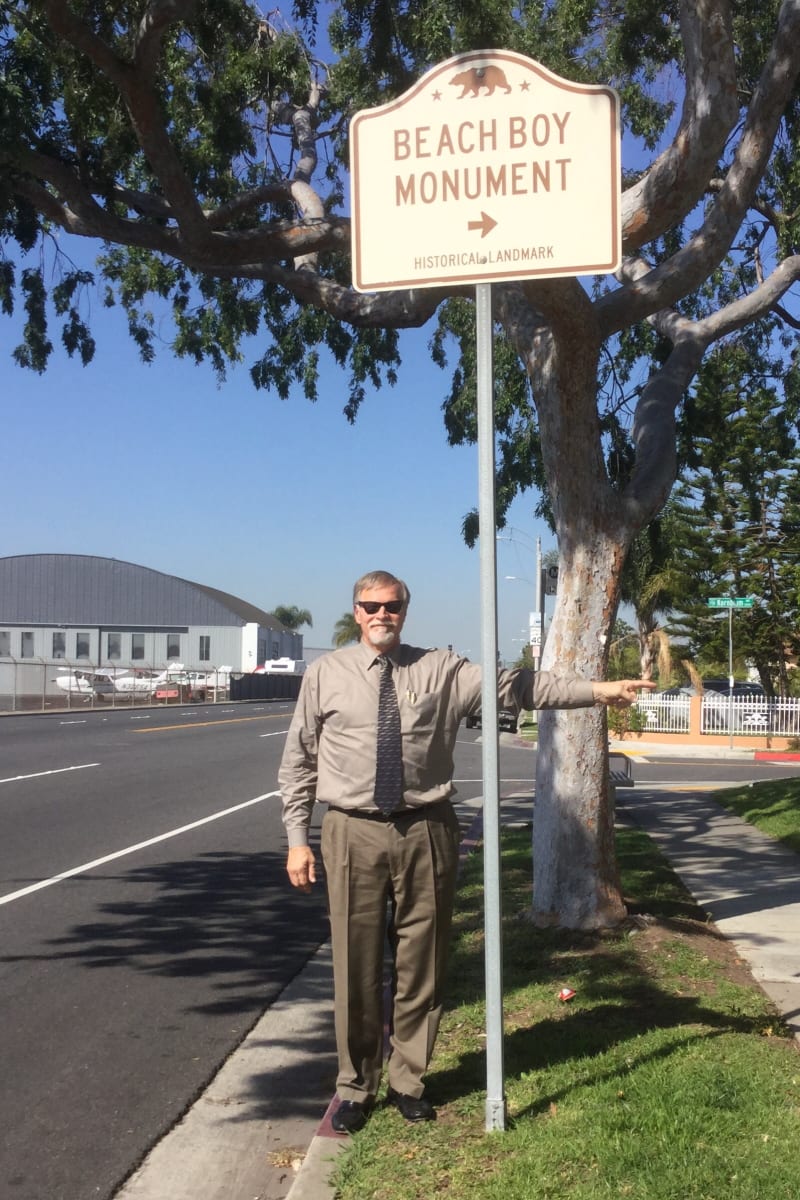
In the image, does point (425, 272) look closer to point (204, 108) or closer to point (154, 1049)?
point (154, 1049)

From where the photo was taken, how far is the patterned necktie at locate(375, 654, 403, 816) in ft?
14.4

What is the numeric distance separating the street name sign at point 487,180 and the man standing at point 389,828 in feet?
3.84

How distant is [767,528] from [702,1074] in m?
34.3

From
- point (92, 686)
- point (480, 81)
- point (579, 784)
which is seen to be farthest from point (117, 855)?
point (92, 686)

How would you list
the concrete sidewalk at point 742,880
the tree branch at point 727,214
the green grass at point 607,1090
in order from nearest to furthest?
the green grass at point 607,1090, the concrete sidewalk at point 742,880, the tree branch at point 727,214

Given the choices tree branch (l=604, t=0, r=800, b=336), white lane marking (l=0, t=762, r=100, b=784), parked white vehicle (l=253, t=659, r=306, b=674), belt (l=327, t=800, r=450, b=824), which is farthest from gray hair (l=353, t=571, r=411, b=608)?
parked white vehicle (l=253, t=659, r=306, b=674)

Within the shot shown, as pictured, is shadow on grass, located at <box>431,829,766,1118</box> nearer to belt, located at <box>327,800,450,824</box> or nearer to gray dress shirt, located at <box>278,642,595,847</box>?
belt, located at <box>327,800,450,824</box>

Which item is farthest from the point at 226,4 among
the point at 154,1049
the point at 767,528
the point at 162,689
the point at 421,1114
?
the point at 162,689

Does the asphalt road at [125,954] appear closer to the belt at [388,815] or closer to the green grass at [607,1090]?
the green grass at [607,1090]

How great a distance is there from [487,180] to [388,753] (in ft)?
6.69

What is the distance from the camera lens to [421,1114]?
447 centimetres

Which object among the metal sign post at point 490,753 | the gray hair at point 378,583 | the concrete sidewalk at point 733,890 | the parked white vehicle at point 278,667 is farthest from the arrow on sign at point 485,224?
the parked white vehicle at point 278,667

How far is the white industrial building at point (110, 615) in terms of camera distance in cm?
8100

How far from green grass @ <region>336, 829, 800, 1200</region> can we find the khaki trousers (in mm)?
240
